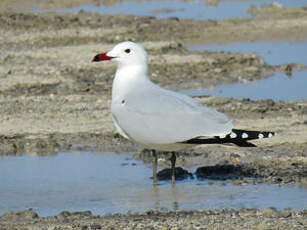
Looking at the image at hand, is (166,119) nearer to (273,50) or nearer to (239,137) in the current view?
(239,137)

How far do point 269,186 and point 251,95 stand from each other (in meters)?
5.24

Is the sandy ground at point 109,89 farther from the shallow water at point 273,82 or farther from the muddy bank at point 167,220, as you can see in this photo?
the shallow water at point 273,82

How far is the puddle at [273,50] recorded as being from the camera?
1631 cm

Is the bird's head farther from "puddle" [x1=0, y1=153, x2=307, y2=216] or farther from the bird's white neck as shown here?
"puddle" [x1=0, y1=153, x2=307, y2=216]

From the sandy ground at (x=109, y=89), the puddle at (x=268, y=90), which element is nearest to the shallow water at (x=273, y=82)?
the puddle at (x=268, y=90)

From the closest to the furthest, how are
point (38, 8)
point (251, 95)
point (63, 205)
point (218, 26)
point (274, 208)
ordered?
point (274, 208)
point (63, 205)
point (251, 95)
point (218, 26)
point (38, 8)

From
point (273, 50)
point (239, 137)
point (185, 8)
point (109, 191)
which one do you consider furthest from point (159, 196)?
point (185, 8)

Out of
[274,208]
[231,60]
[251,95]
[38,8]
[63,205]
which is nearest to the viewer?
[274,208]

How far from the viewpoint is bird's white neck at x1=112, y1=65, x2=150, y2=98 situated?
8336mm

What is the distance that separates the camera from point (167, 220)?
6598 mm

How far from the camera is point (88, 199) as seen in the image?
7.82 m

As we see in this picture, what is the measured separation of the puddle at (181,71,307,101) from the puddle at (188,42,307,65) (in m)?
1.45

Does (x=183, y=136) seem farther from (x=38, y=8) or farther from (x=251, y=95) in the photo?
(x=38, y=8)

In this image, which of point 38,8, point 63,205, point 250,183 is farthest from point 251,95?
point 38,8
